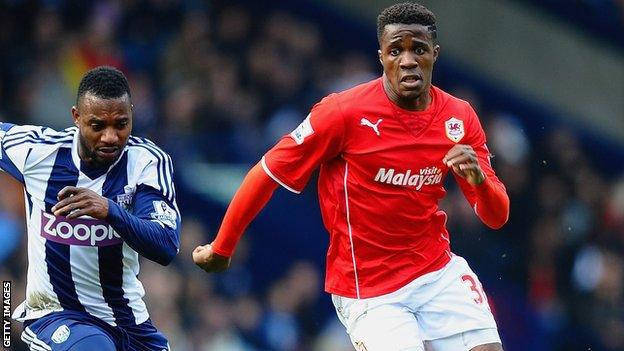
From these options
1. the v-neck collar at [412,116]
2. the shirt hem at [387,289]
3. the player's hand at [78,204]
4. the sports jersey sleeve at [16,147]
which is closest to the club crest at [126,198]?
the player's hand at [78,204]

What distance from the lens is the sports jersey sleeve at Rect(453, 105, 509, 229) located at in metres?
6.36

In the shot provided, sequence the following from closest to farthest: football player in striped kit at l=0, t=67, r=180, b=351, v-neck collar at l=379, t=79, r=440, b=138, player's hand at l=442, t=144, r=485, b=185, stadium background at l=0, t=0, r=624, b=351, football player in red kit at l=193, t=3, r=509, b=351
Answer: player's hand at l=442, t=144, r=485, b=185
football player in striped kit at l=0, t=67, r=180, b=351
football player in red kit at l=193, t=3, r=509, b=351
v-neck collar at l=379, t=79, r=440, b=138
stadium background at l=0, t=0, r=624, b=351

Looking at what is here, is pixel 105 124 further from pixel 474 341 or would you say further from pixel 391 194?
pixel 474 341

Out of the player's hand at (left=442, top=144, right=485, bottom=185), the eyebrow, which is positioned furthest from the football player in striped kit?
the player's hand at (left=442, top=144, right=485, bottom=185)

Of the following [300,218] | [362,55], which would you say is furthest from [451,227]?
[362,55]

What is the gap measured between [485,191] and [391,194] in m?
0.46

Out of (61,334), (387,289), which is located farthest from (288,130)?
(61,334)

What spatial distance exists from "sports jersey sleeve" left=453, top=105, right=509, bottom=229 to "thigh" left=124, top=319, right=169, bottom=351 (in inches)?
67.5

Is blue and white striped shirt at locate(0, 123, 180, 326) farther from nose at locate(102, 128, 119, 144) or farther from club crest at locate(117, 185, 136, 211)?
nose at locate(102, 128, 119, 144)

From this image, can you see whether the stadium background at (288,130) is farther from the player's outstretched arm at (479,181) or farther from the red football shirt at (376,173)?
the player's outstretched arm at (479,181)

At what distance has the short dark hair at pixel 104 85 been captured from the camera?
6.29 metres

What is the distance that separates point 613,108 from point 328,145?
9.89m

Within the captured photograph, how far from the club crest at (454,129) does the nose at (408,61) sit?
388mm

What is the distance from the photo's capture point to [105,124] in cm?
627
